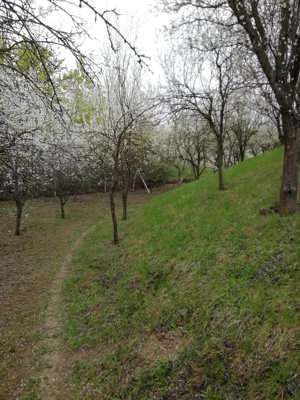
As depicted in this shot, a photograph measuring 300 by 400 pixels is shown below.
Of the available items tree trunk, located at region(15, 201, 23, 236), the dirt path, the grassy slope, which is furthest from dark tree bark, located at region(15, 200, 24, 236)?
the dirt path

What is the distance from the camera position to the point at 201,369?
4133 mm

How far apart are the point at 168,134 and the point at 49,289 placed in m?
22.4

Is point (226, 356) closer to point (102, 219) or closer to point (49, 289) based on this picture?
point (49, 289)

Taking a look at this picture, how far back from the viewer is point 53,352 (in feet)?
19.0

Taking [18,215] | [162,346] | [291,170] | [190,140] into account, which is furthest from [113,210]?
[190,140]

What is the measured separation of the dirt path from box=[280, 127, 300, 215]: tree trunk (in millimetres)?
5463

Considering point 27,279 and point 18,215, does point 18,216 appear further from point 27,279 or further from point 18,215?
point 27,279

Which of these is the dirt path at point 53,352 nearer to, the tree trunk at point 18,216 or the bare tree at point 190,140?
the tree trunk at point 18,216

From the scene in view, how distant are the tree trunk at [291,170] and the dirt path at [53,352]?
5463 millimetres

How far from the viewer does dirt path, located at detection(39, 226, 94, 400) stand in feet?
16.0

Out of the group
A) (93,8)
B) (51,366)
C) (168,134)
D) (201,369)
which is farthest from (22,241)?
(168,134)

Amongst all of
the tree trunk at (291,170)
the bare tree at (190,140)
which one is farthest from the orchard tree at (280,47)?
the bare tree at (190,140)

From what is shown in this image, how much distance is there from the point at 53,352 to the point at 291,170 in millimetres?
6139

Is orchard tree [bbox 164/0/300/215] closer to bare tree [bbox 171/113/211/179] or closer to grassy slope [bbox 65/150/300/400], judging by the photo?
grassy slope [bbox 65/150/300/400]
